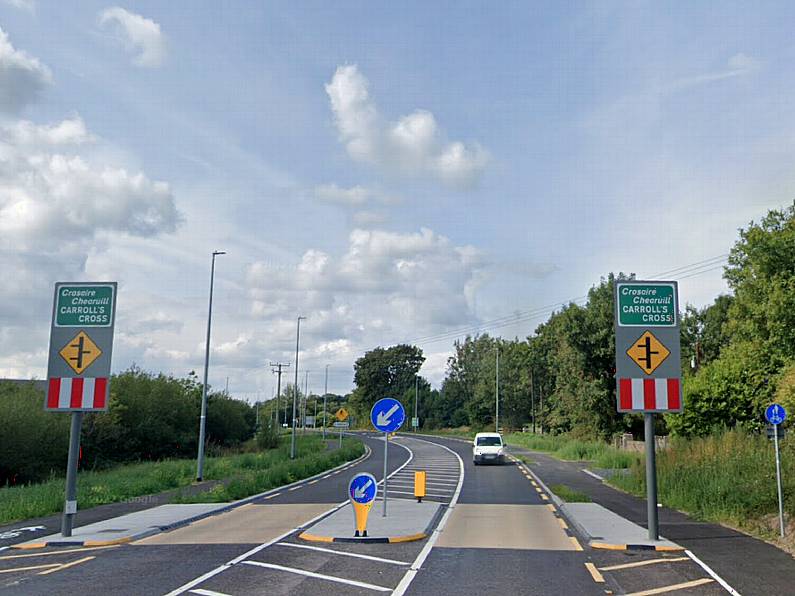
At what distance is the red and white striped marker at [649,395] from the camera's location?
1384 centimetres

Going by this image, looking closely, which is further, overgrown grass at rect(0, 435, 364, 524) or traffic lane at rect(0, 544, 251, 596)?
overgrown grass at rect(0, 435, 364, 524)

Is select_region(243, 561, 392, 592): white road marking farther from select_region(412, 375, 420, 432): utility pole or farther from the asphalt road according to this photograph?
select_region(412, 375, 420, 432): utility pole

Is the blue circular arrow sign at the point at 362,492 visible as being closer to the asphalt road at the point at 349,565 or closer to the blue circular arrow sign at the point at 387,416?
the asphalt road at the point at 349,565

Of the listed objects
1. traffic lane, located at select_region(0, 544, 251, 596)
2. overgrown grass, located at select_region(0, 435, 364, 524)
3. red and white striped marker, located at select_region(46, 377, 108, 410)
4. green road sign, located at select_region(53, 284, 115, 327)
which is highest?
green road sign, located at select_region(53, 284, 115, 327)

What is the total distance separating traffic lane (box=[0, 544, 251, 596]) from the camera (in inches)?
375

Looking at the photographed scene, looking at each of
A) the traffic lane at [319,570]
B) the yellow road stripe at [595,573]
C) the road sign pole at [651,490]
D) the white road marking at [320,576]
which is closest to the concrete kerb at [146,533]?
the traffic lane at [319,570]

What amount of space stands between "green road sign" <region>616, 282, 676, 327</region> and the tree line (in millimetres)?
7479

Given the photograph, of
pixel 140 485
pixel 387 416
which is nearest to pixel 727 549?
pixel 387 416

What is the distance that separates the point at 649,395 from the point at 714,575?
4.00m

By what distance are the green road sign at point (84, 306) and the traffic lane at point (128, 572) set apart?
4.89 metres

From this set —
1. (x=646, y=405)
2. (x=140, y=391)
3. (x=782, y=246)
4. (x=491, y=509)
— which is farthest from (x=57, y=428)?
(x=782, y=246)

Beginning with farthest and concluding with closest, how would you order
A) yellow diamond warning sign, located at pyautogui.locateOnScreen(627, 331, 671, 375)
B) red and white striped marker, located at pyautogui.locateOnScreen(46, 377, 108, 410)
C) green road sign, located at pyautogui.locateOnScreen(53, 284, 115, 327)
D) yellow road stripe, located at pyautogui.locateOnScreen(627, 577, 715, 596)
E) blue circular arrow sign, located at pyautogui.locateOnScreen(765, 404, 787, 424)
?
1. green road sign, located at pyautogui.locateOnScreen(53, 284, 115, 327)
2. red and white striped marker, located at pyautogui.locateOnScreen(46, 377, 108, 410)
3. blue circular arrow sign, located at pyautogui.locateOnScreen(765, 404, 787, 424)
4. yellow diamond warning sign, located at pyautogui.locateOnScreen(627, 331, 671, 375)
5. yellow road stripe, located at pyautogui.locateOnScreen(627, 577, 715, 596)

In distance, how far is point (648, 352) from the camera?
14148 millimetres

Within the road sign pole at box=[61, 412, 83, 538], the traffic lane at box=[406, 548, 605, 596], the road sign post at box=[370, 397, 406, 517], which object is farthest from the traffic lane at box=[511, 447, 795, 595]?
the road sign pole at box=[61, 412, 83, 538]
